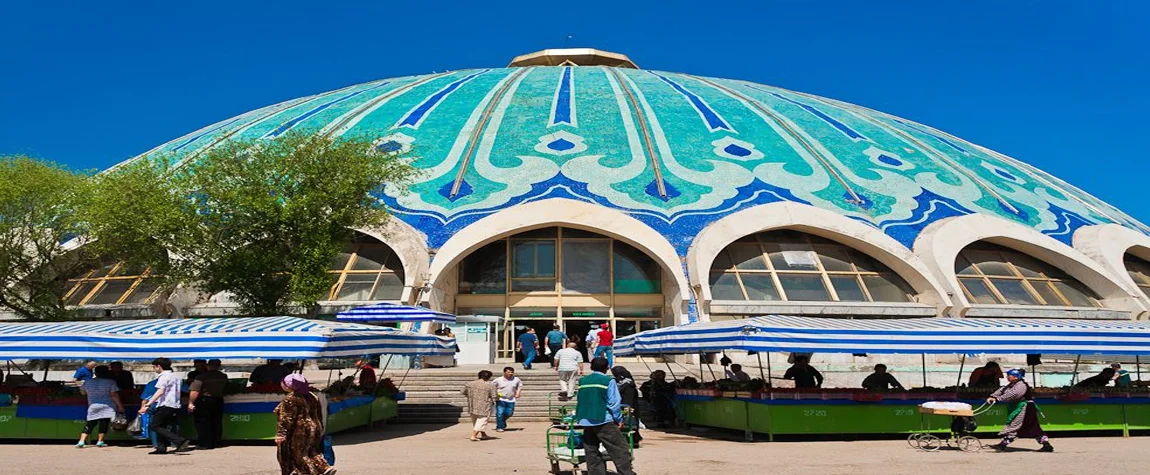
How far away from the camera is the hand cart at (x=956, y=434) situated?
11.2m

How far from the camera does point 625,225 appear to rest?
22.1 meters

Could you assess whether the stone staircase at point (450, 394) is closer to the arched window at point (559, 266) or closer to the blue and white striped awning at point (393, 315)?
the blue and white striped awning at point (393, 315)

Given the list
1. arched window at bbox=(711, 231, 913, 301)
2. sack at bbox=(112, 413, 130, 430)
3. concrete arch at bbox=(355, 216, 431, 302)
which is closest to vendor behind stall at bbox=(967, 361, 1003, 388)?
arched window at bbox=(711, 231, 913, 301)

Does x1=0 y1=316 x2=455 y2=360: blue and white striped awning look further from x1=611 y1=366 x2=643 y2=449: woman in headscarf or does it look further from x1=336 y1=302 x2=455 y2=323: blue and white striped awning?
x1=336 y1=302 x2=455 y2=323: blue and white striped awning

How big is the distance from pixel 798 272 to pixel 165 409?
50.1ft

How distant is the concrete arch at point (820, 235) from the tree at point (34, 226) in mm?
12950

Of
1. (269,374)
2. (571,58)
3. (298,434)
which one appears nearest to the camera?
(298,434)

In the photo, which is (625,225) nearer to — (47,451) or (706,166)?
(706,166)

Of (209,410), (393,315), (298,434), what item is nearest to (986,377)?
(298,434)

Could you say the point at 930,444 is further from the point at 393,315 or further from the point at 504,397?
the point at 393,315

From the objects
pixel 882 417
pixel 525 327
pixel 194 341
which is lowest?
pixel 882 417

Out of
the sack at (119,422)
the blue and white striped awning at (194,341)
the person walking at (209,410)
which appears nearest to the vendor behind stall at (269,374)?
the blue and white striped awning at (194,341)

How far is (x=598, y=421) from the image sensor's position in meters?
8.20

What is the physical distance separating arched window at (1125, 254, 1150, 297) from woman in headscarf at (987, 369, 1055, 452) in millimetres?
15504
